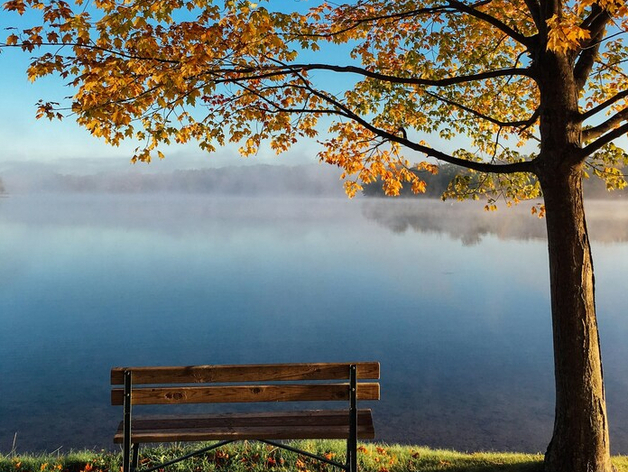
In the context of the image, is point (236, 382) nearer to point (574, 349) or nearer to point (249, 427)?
point (249, 427)

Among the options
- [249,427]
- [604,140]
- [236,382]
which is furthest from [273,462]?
[604,140]

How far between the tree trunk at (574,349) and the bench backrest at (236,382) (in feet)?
8.52

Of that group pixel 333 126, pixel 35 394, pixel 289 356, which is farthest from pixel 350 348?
pixel 333 126

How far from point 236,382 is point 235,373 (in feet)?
0.31

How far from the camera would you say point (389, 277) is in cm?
4119

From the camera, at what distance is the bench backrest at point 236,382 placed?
202 inches

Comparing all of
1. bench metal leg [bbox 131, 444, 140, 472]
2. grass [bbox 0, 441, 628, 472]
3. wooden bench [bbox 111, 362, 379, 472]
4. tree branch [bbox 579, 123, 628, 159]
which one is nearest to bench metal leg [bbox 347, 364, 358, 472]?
wooden bench [bbox 111, 362, 379, 472]

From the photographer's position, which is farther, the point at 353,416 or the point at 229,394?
the point at 353,416

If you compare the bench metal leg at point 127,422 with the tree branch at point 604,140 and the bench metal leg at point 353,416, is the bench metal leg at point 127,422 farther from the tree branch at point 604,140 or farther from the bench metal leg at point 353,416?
the tree branch at point 604,140

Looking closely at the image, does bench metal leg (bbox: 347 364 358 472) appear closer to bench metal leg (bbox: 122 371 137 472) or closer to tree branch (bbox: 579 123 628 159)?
bench metal leg (bbox: 122 371 137 472)

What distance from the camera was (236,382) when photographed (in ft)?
→ 17.0

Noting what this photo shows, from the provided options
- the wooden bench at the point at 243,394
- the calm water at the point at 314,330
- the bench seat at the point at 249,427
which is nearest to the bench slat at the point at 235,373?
the wooden bench at the point at 243,394

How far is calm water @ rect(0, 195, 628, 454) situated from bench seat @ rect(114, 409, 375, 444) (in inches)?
263

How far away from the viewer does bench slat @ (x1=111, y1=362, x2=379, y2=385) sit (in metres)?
5.11
